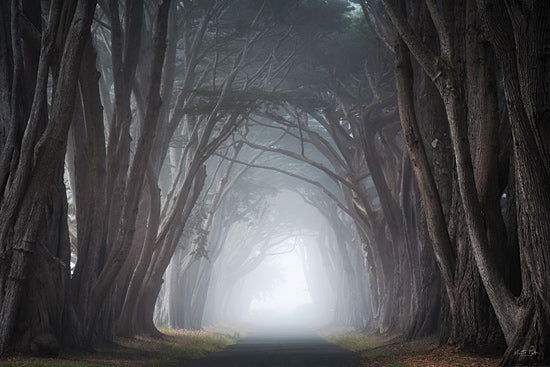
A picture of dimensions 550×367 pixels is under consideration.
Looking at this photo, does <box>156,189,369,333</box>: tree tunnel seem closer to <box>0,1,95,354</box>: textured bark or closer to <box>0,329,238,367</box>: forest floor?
<box>0,329,238,367</box>: forest floor

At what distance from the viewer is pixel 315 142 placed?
1864 centimetres

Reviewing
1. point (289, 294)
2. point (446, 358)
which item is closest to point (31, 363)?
point (446, 358)

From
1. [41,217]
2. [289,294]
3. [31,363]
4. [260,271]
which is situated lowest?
[31,363]

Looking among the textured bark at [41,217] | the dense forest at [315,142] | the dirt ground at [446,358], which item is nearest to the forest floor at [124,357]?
the dense forest at [315,142]

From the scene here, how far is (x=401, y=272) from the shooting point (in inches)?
631

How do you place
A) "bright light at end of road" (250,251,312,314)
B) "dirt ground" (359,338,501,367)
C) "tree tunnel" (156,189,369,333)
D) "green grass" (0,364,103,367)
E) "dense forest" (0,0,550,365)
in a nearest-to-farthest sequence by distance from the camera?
"green grass" (0,364,103,367) < "dense forest" (0,0,550,365) < "dirt ground" (359,338,501,367) < "tree tunnel" (156,189,369,333) < "bright light at end of road" (250,251,312,314)

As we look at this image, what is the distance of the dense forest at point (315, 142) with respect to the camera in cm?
635

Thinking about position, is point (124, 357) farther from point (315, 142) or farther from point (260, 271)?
point (260, 271)

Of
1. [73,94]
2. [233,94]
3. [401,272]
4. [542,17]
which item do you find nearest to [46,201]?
[73,94]

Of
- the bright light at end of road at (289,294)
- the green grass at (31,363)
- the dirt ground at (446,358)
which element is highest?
the bright light at end of road at (289,294)

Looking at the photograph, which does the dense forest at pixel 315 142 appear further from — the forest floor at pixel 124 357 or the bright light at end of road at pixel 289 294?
the bright light at end of road at pixel 289 294

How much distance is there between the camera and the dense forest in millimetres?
6348

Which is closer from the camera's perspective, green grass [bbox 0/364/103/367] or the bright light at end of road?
green grass [bbox 0/364/103/367]

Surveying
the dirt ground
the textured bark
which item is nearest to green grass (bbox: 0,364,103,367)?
the textured bark
